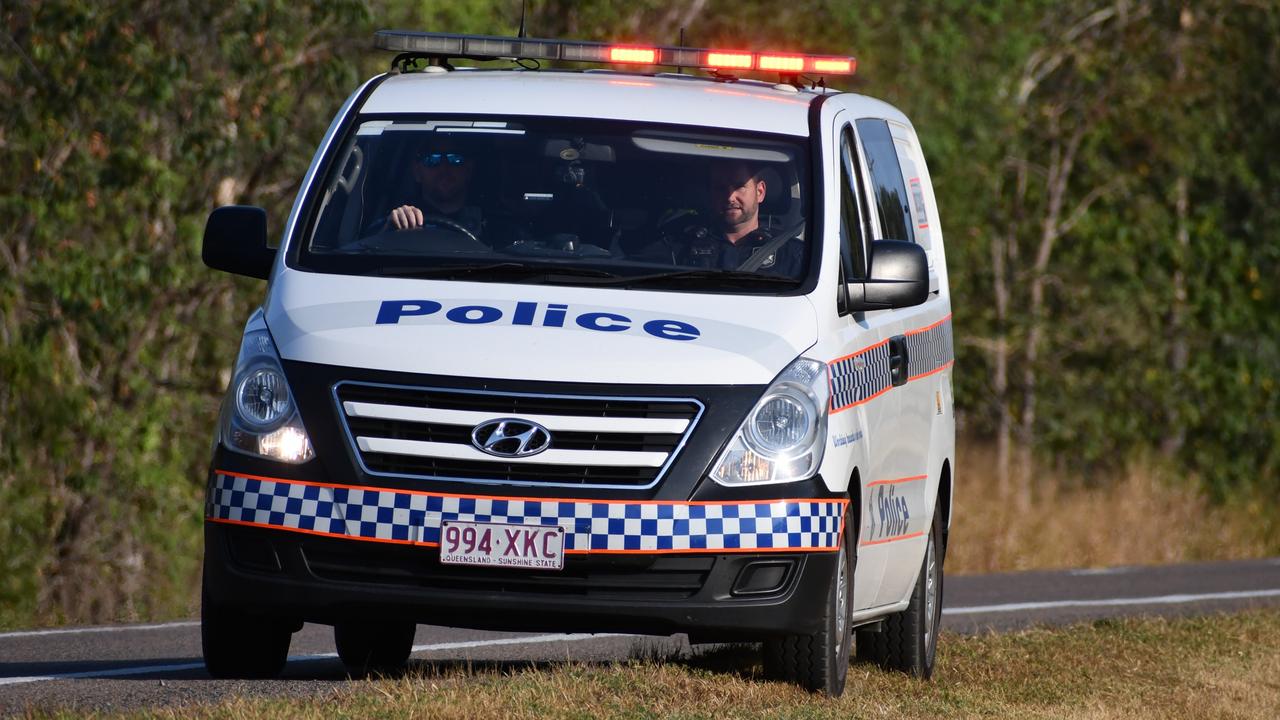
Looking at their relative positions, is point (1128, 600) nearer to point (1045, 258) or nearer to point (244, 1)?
point (244, 1)

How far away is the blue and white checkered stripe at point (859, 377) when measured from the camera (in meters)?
7.17

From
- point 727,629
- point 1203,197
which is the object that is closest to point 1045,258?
point 1203,197

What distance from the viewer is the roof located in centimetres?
801

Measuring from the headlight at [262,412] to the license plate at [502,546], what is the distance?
48 centimetres

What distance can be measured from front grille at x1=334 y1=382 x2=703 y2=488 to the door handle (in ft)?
5.38

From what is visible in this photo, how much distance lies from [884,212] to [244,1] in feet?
31.1

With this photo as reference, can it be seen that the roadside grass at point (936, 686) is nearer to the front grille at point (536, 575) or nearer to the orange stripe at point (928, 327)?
the front grille at point (536, 575)

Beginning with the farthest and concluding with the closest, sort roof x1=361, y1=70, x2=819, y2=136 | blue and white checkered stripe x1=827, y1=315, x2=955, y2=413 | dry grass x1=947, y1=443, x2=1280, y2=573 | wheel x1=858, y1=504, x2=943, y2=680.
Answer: dry grass x1=947, y1=443, x2=1280, y2=573 < wheel x1=858, y1=504, x2=943, y2=680 < roof x1=361, y1=70, x2=819, y2=136 < blue and white checkered stripe x1=827, y1=315, x2=955, y2=413

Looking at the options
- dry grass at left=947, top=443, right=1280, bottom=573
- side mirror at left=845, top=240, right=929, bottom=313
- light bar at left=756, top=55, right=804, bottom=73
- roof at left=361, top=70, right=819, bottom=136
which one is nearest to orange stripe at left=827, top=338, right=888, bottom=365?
side mirror at left=845, top=240, right=929, bottom=313

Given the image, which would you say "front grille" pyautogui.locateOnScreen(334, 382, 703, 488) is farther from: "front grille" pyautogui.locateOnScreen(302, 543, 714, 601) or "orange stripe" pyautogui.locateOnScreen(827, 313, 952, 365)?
"orange stripe" pyautogui.locateOnScreen(827, 313, 952, 365)

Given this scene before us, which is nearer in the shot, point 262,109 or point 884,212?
point 884,212

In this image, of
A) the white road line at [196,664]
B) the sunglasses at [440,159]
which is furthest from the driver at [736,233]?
the white road line at [196,664]

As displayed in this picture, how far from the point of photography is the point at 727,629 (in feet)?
22.6

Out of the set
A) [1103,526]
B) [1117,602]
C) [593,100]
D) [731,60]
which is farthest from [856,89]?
[593,100]
